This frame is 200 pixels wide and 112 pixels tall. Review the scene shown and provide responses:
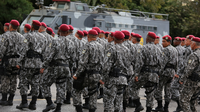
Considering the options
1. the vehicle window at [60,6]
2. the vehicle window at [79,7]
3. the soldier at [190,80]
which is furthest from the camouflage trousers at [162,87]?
the vehicle window at [60,6]

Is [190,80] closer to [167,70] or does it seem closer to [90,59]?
[167,70]

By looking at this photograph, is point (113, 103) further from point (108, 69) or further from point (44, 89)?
point (44, 89)

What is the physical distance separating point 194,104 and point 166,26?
13.1m

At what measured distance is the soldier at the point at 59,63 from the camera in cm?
683

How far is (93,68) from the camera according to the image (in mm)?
6301

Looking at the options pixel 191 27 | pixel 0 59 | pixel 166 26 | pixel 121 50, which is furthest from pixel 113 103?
pixel 191 27

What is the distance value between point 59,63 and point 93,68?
3.28 ft

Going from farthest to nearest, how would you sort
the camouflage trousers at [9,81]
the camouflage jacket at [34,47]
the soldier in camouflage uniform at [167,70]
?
the soldier in camouflage uniform at [167,70] < the camouflage trousers at [9,81] < the camouflage jacket at [34,47]

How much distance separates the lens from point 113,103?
6055mm

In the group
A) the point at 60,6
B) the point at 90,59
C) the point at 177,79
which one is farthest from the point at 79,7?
the point at 90,59

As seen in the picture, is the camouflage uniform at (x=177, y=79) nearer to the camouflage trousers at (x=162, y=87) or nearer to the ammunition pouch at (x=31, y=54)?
the camouflage trousers at (x=162, y=87)

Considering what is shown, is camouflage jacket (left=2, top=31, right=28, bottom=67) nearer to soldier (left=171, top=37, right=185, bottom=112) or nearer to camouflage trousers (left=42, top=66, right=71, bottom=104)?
camouflage trousers (left=42, top=66, right=71, bottom=104)

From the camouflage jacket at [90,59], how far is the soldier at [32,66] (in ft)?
4.95

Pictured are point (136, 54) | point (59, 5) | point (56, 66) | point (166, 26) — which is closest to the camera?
point (56, 66)
